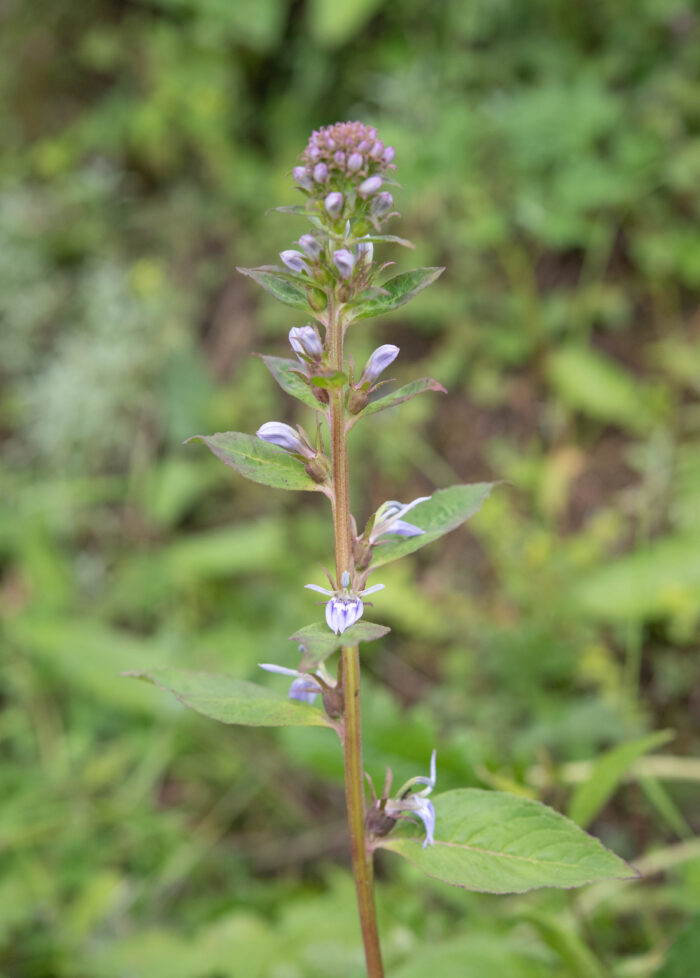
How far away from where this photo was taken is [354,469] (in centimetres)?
354

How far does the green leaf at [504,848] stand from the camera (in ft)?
3.61

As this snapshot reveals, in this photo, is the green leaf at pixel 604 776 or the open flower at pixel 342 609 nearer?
the open flower at pixel 342 609

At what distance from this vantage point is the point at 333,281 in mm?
1100

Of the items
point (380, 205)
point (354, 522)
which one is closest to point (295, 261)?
point (380, 205)

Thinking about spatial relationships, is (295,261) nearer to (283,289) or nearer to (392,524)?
(283,289)

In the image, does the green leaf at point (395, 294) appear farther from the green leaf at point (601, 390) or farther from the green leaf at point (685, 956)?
the green leaf at point (601, 390)

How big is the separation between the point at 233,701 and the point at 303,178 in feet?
2.40

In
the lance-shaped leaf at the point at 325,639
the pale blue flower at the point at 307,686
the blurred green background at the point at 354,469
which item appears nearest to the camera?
the lance-shaped leaf at the point at 325,639

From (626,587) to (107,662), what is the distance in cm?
180

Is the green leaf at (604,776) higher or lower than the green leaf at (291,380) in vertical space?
lower

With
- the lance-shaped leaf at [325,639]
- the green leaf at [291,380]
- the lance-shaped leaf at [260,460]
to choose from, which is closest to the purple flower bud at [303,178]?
the green leaf at [291,380]

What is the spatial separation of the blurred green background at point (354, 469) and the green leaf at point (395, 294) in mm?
964

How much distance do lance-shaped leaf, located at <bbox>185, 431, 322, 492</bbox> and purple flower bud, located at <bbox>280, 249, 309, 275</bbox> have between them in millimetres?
236

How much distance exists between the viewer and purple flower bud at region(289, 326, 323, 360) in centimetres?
109
